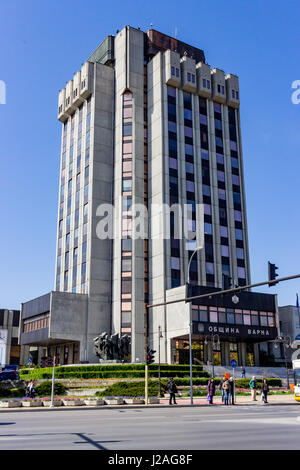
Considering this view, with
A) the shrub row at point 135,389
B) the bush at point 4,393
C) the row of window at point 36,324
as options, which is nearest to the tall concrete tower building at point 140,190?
the row of window at point 36,324

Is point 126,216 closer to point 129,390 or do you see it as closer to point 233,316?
point 233,316

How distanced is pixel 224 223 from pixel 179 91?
2210cm

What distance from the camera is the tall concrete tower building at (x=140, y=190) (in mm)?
67312

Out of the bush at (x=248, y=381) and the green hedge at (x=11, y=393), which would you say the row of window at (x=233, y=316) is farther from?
the green hedge at (x=11, y=393)

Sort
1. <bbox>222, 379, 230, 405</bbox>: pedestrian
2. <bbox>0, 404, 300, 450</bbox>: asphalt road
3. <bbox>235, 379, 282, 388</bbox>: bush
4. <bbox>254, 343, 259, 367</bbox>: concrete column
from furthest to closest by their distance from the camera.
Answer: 1. <bbox>254, 343, 259, 367</bbox>: concrete column
2. <bbox>235, 379, 282, 388</bbox>: bush
3. <bbox>222, 379, 230, 405</bbox>: pedestrian
4. <bbox>0, 404, 300, 450</bbox>: asphalt road

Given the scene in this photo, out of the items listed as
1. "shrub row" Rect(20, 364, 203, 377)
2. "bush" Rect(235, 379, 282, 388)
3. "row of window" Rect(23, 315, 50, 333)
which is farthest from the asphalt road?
"row of window" Rect(23, 315, 50, 333)

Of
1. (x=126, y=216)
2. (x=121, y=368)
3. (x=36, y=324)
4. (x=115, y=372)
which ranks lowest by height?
(x=115, y=372)

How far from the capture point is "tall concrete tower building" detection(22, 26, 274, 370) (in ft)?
221

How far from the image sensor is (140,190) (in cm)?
7169

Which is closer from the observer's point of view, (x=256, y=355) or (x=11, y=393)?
(x=11, y=393)

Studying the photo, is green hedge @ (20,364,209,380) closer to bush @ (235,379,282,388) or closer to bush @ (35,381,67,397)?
bush @ (235,379,282,388)

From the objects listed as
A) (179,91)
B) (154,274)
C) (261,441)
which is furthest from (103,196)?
(261,441)

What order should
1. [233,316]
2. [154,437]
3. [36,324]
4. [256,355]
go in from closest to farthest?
[154,437] → [233,316] → [256,355] → [36,324]

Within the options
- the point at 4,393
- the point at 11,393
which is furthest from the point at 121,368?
the point at 4,393
